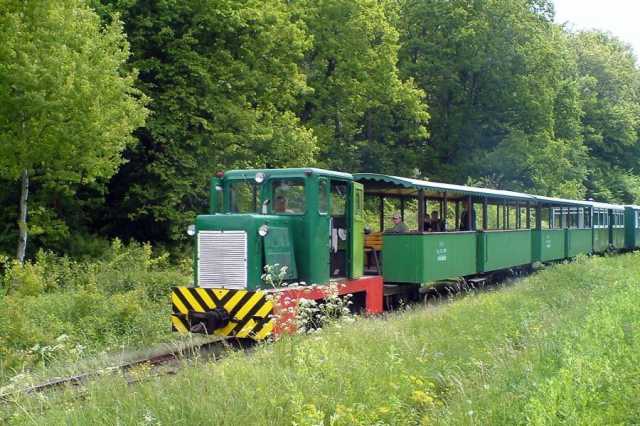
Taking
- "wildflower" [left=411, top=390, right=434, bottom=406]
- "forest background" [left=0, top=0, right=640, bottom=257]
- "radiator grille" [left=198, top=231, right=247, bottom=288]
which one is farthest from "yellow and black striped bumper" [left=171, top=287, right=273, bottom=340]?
"forest background" [left=0, top=0, right=640, bottom=257]

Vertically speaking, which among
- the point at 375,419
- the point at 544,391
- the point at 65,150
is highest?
the point at 65,150

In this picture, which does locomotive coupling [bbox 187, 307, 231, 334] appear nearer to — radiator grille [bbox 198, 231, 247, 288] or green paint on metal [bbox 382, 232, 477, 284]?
radiator grille [bbox 198, 231, 247, 288]

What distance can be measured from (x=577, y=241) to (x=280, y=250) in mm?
20759

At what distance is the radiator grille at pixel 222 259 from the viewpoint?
1030 centimetres

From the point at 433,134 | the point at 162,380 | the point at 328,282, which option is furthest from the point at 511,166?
the point at 162,380

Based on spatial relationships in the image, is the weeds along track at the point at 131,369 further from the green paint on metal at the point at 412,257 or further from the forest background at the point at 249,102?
the forest background at the point at 249,102

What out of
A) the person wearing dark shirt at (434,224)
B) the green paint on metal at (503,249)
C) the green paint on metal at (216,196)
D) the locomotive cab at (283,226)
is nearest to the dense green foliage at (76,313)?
the locomotive cab at (283,226)

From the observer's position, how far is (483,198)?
18656 mm

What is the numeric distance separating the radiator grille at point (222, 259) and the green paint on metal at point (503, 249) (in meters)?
9.76

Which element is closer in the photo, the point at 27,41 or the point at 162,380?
the point at 162,380

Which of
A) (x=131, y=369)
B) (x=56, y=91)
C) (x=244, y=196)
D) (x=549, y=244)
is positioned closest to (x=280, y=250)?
(x=244, y=196)

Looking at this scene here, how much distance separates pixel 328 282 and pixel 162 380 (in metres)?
5.23

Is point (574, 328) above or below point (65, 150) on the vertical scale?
below

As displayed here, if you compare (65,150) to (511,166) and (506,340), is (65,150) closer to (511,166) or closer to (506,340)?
(506,340)
